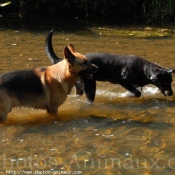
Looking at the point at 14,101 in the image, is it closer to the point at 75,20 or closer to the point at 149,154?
the point at 149,154

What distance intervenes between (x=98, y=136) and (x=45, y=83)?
128 centimetres

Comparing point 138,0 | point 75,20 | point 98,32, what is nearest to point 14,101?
point 98,32

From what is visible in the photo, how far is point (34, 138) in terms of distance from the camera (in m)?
5.69

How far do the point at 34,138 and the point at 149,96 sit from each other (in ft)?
10.2

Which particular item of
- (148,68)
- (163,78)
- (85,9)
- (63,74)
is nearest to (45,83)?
(63,74)

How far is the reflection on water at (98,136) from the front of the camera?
15.7 feet

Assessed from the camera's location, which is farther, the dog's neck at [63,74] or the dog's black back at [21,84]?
the dog's neck at [63,74]

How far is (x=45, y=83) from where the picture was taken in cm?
637

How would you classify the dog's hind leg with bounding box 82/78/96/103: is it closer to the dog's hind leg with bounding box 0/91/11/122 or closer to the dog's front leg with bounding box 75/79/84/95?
the dog's front leg with bounding box 75/79/84/95

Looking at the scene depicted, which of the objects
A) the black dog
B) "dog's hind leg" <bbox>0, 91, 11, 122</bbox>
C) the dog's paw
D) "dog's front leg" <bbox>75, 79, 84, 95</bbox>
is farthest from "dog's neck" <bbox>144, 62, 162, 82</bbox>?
"dog's hind leg" <bbox>0, 91, 11, 122</bbox>

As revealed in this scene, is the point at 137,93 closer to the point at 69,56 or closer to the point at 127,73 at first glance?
the point at 127,73

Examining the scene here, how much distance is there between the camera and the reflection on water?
15.7ft

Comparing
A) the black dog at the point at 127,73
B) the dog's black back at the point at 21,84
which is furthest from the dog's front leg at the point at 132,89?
the dog's black back at the point at 21,84

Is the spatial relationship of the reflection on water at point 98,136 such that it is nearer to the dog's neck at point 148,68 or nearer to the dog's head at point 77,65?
the dog's neck at point 148,68
